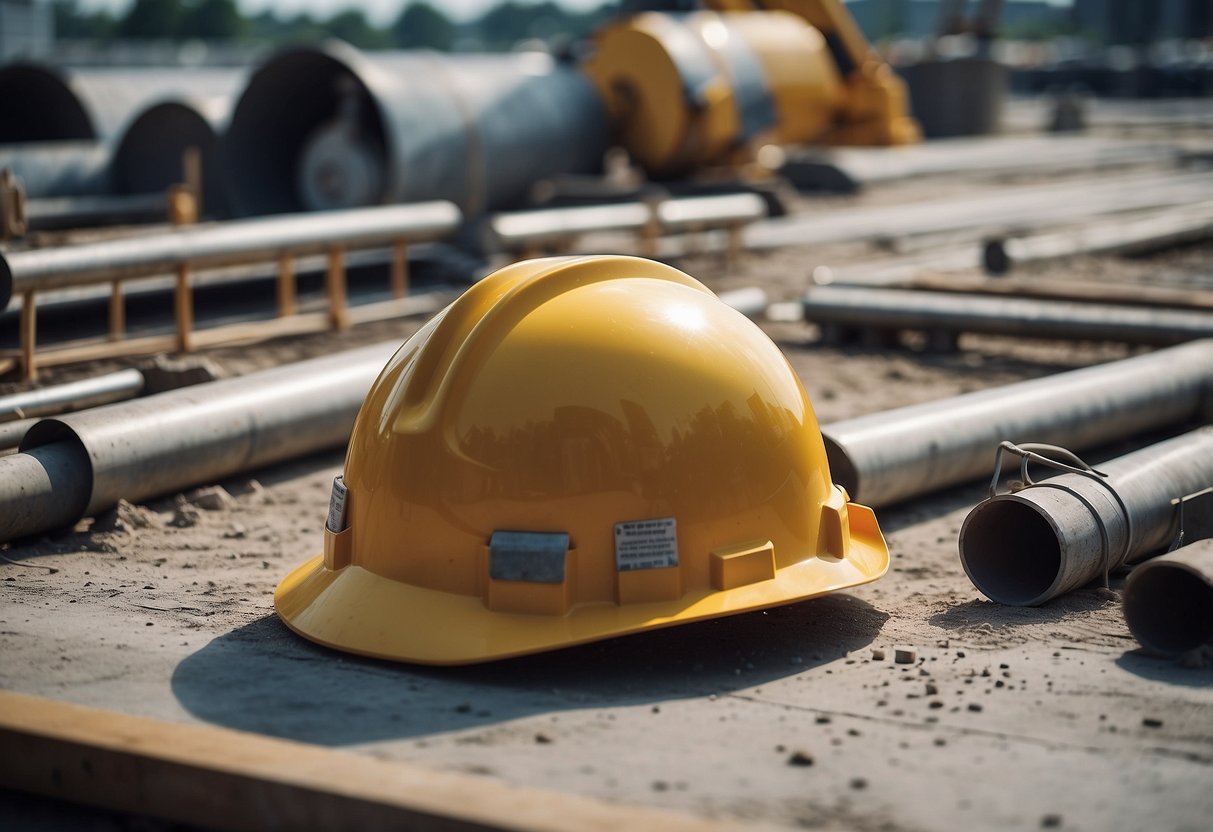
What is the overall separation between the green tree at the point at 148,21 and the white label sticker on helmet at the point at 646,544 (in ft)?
300

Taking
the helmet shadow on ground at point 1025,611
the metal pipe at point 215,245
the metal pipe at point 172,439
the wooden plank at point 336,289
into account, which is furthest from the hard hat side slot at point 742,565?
the wooden plank at point 336,289

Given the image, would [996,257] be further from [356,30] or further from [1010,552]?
[356,30]

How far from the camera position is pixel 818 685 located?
12.5ft

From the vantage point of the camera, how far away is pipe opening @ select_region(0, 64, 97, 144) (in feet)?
48.6

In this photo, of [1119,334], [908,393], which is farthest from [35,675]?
[1119,334]

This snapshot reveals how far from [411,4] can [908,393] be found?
144 meters

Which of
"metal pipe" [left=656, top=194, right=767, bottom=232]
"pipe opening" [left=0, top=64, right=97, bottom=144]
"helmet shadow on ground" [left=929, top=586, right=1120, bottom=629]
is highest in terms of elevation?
"pipe opening" [left=0, top=64, right=97, bottom=144]

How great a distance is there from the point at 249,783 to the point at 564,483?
1.16 m

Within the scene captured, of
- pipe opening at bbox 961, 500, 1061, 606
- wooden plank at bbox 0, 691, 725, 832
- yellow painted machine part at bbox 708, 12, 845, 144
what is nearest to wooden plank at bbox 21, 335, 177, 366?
wooden plank at bbox 0, 691, 725, 832

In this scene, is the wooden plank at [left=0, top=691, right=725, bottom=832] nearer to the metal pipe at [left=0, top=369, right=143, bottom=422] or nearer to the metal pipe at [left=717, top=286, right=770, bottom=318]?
the metal pipe at [left=0, top=369, right=143, bottom=422]

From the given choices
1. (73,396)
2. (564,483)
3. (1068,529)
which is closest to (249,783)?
(564,483)

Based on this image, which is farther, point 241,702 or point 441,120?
point 441,120

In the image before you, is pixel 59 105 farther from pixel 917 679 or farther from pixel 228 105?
pixel 917 679

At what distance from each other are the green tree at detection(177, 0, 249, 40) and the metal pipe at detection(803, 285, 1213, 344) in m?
89.4
